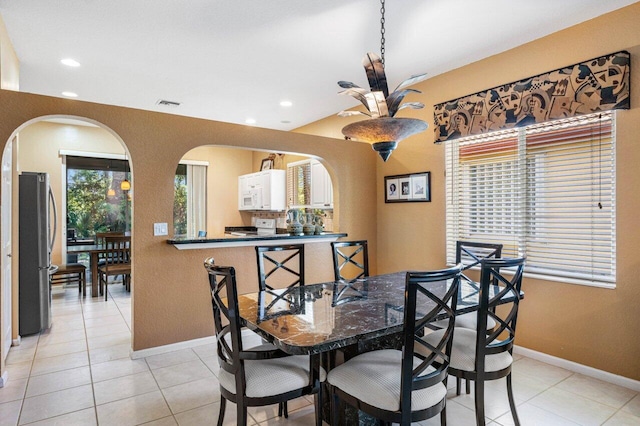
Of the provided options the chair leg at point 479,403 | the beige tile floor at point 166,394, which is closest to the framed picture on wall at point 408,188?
the beige tile floor at point 166,394

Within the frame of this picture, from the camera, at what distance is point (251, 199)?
7176 mm

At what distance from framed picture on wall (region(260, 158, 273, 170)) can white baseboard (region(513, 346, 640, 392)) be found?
5.11 meters

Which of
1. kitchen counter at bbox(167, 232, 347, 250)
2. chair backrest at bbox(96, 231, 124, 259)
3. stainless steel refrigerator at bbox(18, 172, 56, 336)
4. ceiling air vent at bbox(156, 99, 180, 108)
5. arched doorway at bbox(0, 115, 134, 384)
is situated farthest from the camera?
chair backrest at bbox(96, 231, 124, 259)

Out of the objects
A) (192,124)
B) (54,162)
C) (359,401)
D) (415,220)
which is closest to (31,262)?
(192,124)

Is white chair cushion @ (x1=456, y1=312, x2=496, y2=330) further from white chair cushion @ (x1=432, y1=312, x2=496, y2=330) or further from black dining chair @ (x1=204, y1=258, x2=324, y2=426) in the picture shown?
black dining chair @ (x1=204, y1=258, x2=324, y2=426)

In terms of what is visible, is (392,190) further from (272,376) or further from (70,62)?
(70,62)

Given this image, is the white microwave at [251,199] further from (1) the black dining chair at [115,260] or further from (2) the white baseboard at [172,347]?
(2) the white baseboard at [172,347]

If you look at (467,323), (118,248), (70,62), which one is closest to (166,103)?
(70,62)

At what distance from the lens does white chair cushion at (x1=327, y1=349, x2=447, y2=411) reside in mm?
1658

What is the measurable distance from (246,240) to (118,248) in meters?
3.03

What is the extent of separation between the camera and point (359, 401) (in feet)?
5.68

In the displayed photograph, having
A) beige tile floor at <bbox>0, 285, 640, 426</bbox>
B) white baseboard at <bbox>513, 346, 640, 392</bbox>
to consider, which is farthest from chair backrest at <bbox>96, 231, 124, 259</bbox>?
white baseboard at <bbox>513, 346, 640, 392</bbox>

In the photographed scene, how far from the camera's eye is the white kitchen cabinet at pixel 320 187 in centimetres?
533

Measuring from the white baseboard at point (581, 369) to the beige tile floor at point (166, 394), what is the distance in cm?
6
